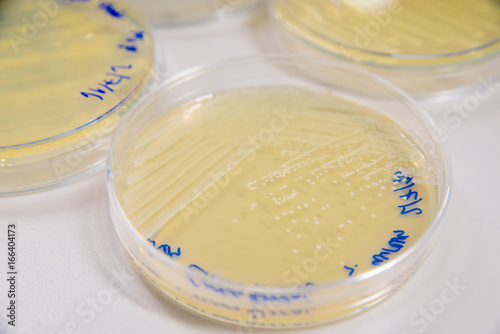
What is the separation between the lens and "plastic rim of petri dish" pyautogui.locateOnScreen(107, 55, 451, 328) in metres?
0.88

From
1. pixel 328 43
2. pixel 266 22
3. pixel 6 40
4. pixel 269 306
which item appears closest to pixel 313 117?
pixel 328 43

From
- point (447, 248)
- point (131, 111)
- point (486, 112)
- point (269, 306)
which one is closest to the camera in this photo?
point (269, 306)

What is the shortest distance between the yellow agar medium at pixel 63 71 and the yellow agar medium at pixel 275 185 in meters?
0.11

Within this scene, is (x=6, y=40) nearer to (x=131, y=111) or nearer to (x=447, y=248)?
(x=131, y=111)

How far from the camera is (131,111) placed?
44.9 inches

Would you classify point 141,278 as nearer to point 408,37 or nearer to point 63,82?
point 63,82

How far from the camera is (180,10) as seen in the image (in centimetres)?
144

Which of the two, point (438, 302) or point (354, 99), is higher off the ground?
point (354, 99)

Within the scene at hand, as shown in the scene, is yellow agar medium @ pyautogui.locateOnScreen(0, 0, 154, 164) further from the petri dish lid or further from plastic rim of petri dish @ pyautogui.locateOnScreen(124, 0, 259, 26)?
the petri dish lid

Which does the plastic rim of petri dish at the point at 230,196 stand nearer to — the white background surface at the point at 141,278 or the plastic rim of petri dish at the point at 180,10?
the white background surface at the point at 141,278

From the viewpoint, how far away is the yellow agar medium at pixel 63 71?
44.9 inches

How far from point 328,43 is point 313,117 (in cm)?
21

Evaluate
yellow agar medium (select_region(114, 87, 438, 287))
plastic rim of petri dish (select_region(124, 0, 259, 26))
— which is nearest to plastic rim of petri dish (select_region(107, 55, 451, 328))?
yellow agar medium (select_region(114, 87, 438, 287))

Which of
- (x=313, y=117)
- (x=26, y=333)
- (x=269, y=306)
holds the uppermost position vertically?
(x=313, y=117)
